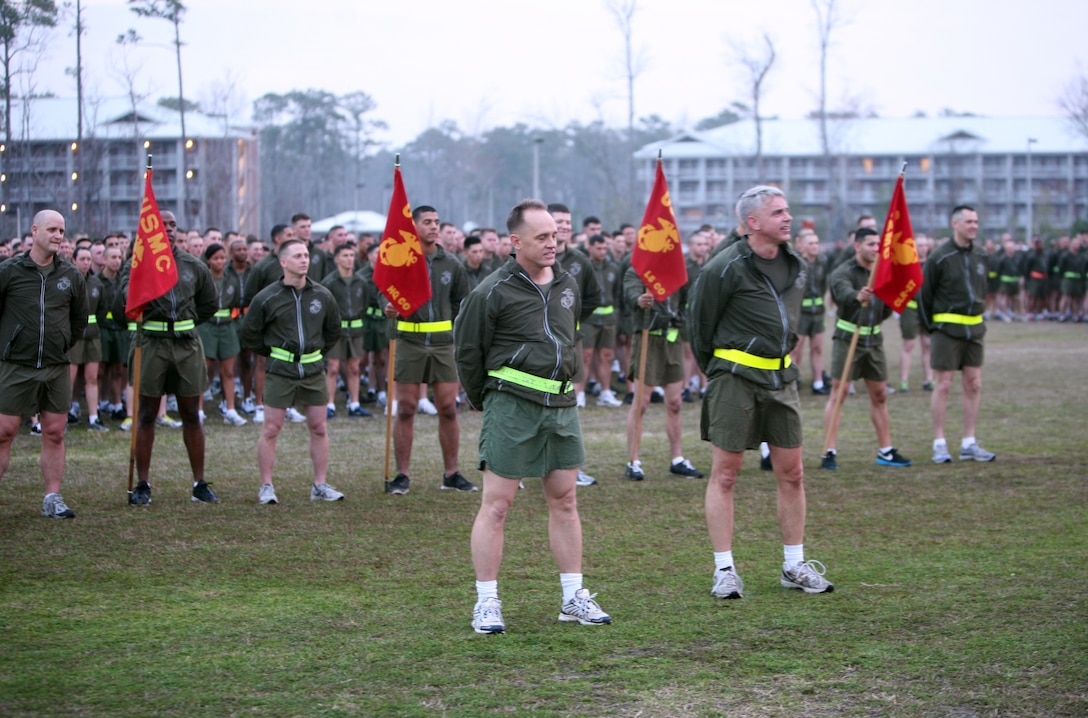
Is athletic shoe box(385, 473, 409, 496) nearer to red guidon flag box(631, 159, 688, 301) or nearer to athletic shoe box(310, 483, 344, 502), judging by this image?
athletic shoe box(310, 483, 344, 502)

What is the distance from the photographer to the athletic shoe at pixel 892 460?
1105cm

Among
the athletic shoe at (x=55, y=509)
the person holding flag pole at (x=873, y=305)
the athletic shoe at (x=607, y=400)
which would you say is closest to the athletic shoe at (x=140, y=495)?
the athletic shoe at (x=55, y=509)

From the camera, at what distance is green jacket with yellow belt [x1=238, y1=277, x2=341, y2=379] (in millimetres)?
9352

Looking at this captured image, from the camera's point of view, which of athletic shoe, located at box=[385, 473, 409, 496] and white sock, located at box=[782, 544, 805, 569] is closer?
white sock, located at box=[782, 544, 805, 569]

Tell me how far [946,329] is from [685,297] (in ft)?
Result: 8.16

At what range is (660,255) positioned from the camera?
1021 centimetres

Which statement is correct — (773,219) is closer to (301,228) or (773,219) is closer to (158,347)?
(158,347)

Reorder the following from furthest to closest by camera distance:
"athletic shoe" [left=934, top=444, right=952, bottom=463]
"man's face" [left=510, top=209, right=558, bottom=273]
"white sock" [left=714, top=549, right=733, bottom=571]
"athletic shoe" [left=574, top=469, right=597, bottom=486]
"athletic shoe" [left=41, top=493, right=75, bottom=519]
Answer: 1. "athletic shoe" [left=934, top=444, right=952, bottom=463]
2. "athletic shoe" [left=574, top=469, right=597, bottom=486]
3. "athletic shoe" [left=41, top=493, right=75, bottom=519]
4. "white sock" [left=714, top=549, right=733, bottom=571]
5. "man's face" [left=510, top=209, right=558, bottom=273]

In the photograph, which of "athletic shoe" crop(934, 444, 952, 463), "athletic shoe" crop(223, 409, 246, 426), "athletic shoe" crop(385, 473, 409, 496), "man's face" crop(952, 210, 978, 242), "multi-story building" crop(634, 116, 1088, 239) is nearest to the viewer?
"athletic shoe" crop(385, 473, 409, 496)

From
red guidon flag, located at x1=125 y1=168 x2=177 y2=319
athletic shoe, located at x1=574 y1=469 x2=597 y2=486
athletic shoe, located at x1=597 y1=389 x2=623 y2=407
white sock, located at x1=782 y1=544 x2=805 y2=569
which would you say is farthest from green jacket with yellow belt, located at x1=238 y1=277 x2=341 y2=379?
athletic shoe, located at x1=597 y1=389 x2=623 y2=407

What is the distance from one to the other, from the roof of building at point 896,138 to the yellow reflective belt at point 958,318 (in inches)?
2583

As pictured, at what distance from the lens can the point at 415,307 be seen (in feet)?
32.1

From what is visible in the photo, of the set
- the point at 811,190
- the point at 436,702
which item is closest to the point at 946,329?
the point at 436,702

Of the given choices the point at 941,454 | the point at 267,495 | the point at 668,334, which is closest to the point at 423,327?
the point at 267,495
